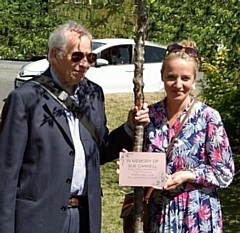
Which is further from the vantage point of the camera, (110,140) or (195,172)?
(110,140)

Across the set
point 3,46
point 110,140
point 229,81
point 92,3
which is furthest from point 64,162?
point 3,46

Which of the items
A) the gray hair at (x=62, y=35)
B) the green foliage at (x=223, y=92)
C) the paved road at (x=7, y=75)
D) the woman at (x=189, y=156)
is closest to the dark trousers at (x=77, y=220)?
the woman at (x=189, y=156)

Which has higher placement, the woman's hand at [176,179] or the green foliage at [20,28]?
the green foliage at [20,28]

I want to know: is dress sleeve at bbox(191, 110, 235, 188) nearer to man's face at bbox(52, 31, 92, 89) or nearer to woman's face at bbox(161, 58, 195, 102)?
woman's face at bbox(161, 58, 195, 102)

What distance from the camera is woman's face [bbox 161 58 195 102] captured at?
121 inches

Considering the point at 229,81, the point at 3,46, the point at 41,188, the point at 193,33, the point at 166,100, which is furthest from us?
the point at 3,46

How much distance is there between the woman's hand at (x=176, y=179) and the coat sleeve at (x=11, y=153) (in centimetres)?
72

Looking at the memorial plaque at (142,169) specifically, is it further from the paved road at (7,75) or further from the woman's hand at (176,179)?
the paved road at (7,75)

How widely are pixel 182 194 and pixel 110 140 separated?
0.55 metres

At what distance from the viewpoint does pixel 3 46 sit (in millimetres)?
22344

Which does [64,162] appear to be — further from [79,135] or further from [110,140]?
[110,140]

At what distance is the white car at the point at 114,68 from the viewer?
13812 millimetres

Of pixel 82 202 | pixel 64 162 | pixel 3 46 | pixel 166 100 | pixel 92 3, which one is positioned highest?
pixel 3 46

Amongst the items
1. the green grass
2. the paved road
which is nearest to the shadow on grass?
the green grass
